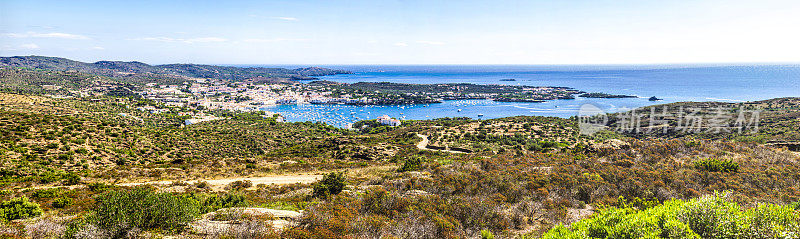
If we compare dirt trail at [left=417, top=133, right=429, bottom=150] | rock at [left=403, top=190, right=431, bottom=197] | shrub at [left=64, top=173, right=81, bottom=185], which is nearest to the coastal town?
dirt trail at [left=417, top=133, right=429, bottom=150]

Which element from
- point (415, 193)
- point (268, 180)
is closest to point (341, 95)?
point (268, 180)

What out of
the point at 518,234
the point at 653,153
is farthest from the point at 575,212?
the point at 653,153

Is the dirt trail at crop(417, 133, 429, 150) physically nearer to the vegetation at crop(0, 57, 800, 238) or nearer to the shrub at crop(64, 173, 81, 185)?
the vegetation at crop(0, 57, 800, 238)

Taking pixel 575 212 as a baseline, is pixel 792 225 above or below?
above

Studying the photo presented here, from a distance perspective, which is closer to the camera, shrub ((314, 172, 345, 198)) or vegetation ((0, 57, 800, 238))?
vegetation ((0, 57, 800, 238))

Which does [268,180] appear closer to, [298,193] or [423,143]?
[298,193]

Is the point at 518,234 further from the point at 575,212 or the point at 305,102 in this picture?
the point at 305,102
